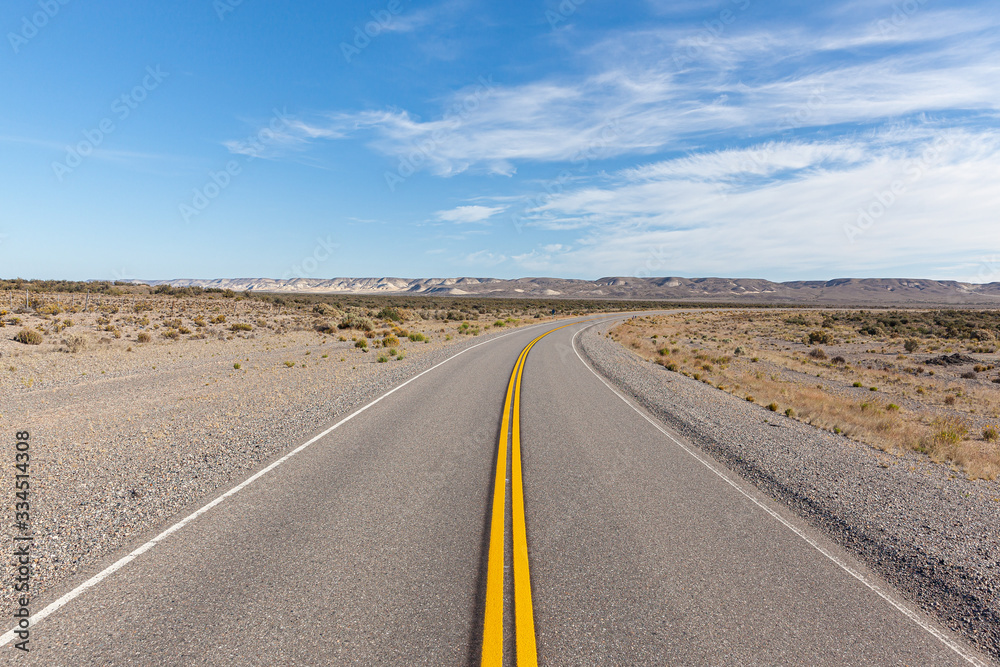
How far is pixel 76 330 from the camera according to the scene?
2622 centimetres

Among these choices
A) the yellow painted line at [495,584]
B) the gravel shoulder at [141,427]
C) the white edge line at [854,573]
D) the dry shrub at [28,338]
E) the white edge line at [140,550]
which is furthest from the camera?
the dry shrub at [28,338]

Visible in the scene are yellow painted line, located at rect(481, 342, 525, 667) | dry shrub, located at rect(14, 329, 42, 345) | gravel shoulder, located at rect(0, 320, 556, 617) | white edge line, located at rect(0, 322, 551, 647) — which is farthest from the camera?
dry shrub, located at rect(14, 329, 42, 345)

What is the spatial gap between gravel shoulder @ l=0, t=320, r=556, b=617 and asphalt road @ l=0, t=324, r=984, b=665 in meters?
0.67

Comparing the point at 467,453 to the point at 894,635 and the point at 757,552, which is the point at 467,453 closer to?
the point at 757,552

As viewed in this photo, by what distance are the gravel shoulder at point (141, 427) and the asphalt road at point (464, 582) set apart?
26.5 inches

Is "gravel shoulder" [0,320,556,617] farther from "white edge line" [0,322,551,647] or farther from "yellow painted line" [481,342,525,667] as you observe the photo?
"yellow painted line" [481,342,525,667]

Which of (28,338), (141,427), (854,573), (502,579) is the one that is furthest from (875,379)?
(28,338)

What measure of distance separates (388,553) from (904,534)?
5.42 meters

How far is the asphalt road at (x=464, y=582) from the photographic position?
333 centimetres

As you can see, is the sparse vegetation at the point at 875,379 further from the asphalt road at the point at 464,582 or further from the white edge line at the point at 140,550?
the white edge line at the point at 140,550

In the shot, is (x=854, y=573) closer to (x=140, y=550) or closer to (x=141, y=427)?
(x=140, y=550)

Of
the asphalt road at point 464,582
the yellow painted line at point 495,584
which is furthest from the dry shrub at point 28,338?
the yellow painted line at point 495,584

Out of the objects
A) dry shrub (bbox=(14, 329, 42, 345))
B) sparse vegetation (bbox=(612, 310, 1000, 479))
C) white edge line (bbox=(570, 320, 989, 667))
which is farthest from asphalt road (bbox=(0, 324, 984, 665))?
dry shrub (bbox=(14, 329, 42, 345))

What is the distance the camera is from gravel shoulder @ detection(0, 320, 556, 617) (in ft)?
16.9
